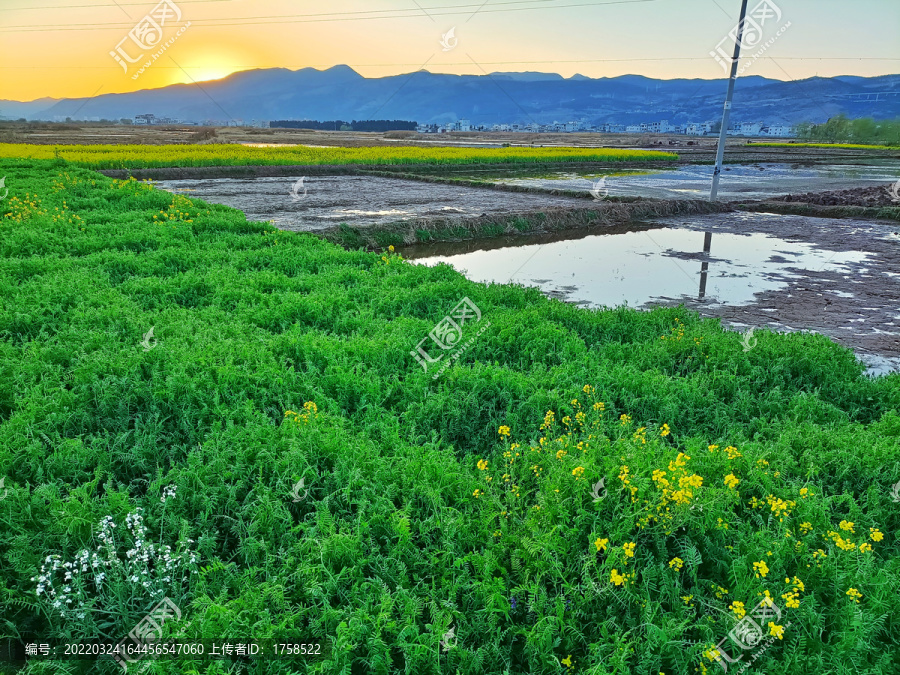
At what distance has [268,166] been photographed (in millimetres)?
28969

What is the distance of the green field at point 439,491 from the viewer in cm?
276

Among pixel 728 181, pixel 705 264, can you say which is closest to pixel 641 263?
pixel 705 264

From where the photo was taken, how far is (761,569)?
2.88m

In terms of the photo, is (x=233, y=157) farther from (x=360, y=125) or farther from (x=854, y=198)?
(x=360, y=125)

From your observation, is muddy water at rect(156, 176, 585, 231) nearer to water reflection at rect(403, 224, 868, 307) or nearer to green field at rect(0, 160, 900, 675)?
water reflection at rect(403, 224, 868, 307)

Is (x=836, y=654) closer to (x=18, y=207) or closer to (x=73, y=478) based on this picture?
(x=73, y=478)

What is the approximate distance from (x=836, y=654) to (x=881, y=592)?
1.73 ft

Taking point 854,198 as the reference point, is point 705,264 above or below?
below

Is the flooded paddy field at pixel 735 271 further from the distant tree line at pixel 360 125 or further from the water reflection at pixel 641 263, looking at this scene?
the distant tree line at pixel 360 125

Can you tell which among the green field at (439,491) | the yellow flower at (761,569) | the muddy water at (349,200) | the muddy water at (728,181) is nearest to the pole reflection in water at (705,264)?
the green field at (439,491)

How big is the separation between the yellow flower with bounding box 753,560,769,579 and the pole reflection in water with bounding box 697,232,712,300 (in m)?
7.88

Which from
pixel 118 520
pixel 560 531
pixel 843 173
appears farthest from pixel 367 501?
pixel 843 173

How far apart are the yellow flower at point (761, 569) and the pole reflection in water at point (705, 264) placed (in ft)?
25.9

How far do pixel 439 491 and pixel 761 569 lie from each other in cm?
188
